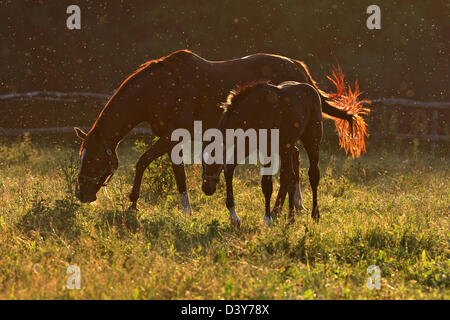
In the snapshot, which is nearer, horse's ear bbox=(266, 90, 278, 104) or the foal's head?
the foal's head

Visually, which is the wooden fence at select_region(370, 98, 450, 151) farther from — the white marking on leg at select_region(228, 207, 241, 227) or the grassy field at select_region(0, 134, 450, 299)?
the white marking on leg at select_region(228, 207, 241, 227)

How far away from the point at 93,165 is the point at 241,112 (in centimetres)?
209

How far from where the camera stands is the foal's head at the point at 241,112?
4.85 metres

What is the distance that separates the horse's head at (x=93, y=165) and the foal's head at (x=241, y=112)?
5.25 feet

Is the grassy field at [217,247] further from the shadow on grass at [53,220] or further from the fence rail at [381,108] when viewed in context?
the fence rail at [381,108]

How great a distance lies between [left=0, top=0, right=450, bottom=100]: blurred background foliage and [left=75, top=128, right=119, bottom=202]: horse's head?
8.01 metres

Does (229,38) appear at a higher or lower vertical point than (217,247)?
higher

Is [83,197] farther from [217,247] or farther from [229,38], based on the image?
[229,38]

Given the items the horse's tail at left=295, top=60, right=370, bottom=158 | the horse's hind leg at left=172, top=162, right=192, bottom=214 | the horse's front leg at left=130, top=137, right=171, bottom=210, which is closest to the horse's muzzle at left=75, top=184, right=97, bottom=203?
the horse's front leg at left=130, top=137, right=171, bottom=210

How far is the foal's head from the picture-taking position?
15.9 feet

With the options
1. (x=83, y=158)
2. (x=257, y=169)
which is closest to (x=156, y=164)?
(x=83, y=158)

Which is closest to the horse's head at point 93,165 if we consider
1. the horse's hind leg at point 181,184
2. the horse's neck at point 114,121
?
the horse's neck at point 114,121

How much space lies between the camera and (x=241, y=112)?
197 inches

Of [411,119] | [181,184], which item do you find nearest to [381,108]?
[411,119]
